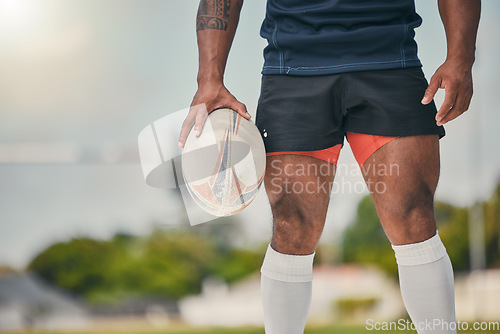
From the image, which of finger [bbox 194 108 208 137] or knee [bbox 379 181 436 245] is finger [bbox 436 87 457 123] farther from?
finger [bbox 194 108 208 137]

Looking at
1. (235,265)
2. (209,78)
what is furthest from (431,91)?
(235,265)

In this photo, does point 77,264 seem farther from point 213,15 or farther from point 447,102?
point 447,102

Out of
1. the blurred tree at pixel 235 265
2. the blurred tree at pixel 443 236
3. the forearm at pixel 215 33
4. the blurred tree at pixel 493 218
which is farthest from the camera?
the blurred tree at pixel 235 265

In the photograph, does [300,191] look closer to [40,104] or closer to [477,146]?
[477,146]

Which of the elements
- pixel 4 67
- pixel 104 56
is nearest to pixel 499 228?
pixel 104 56

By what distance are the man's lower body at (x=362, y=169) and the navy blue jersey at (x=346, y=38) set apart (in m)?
0.02

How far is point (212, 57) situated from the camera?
3.26 feet

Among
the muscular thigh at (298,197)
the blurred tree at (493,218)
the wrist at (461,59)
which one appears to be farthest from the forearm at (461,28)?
the blurred tree at (493,218)

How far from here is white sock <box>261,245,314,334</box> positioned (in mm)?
953

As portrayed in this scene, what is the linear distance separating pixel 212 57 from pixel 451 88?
1.46ft

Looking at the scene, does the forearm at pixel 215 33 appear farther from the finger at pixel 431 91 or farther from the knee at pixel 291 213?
the finger at pixel 431 91

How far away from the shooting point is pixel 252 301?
1634 centimetres

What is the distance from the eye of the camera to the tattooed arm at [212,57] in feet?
3.14

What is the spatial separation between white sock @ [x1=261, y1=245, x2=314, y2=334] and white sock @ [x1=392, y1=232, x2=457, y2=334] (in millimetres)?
187
